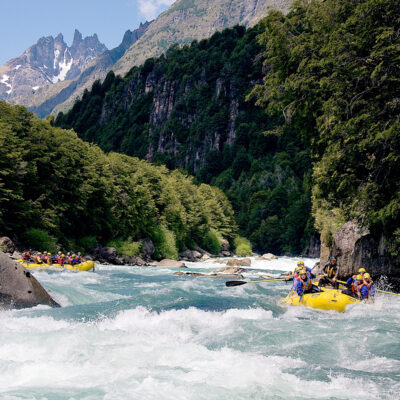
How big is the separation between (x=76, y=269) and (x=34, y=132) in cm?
1518

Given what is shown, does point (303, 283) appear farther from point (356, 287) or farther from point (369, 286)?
point (369, 286)

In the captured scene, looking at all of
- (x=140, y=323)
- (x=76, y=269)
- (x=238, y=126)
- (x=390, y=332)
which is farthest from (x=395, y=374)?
(x=238, y=126)

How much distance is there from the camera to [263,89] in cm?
2059

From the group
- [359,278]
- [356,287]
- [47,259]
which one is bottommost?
[47,259]

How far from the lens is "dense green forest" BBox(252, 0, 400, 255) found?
14.1 meters

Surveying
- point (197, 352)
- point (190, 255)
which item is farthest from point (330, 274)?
point (190, 255)

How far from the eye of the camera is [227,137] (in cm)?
16912

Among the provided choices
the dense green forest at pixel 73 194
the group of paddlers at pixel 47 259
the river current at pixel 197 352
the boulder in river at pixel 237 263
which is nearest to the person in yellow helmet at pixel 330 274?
the river current at pixel 197 352

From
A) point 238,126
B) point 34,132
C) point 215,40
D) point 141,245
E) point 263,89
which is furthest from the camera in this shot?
point 215,40

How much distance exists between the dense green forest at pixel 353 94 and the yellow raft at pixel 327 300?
8.36 ft

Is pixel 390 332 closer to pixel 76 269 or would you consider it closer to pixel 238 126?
pixel 76 269

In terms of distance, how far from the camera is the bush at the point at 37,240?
106 ft

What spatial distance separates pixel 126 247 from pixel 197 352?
118 ft

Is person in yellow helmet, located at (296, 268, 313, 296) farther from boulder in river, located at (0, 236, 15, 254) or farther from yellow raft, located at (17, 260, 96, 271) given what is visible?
boulder in river, located at (0, 236, 15, 254)
